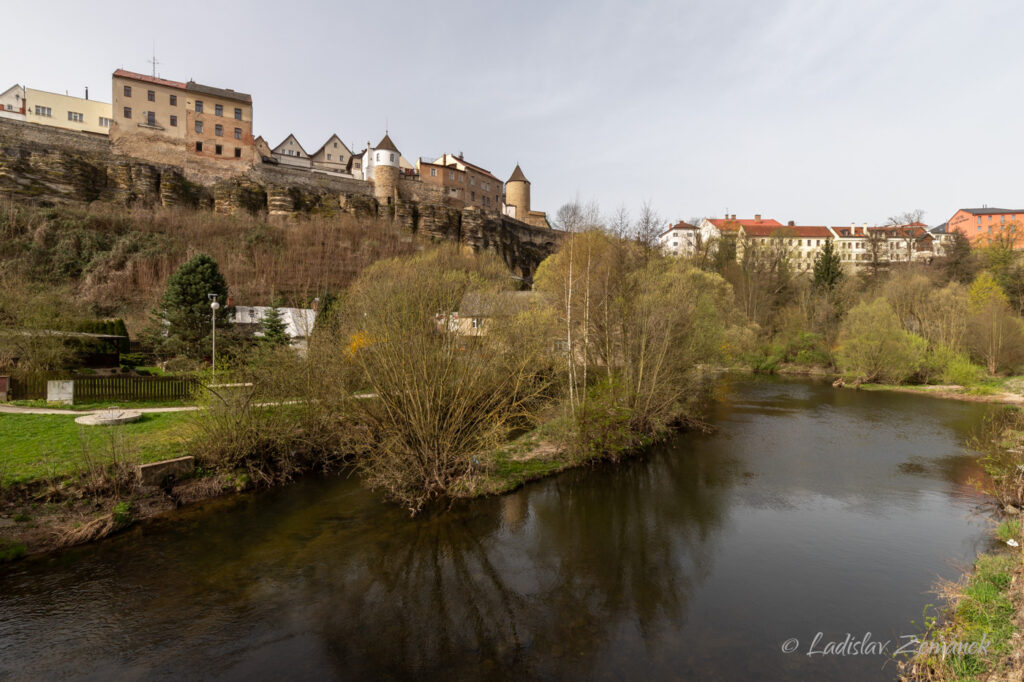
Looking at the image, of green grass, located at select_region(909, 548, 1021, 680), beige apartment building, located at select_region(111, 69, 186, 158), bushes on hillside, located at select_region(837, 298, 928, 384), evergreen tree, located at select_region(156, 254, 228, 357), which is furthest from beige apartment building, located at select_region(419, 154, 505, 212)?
green grass, located at select_region(909, 548, 1021, 680)

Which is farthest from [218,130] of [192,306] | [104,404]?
[104,404]

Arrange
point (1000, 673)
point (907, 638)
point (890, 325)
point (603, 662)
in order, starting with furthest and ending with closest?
point (890, 325) → point (907, 638) → point (603, 662) → point (1000, 673)

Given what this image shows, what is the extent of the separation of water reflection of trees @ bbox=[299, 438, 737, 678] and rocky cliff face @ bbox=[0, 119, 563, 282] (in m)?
44.4

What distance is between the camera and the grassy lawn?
9766mm

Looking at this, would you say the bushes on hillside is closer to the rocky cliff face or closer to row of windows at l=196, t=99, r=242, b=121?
the rocky cliff face

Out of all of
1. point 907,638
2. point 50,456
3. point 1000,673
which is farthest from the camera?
point 50,456

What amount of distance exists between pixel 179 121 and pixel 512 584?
56482mm

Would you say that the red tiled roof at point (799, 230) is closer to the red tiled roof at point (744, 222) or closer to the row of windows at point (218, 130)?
the red tiled roof at point (744, 222)

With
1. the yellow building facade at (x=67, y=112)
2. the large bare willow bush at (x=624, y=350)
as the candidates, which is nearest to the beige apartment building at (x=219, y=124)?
the yellow building facade at (x=67, y=112)

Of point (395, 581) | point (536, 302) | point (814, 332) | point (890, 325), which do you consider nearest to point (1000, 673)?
point (395, 581)

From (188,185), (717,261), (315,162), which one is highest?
(315,162)

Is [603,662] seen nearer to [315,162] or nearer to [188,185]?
[188,185]

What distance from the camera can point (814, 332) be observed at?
132 ft

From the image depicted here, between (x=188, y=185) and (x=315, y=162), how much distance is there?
19.8 metres
